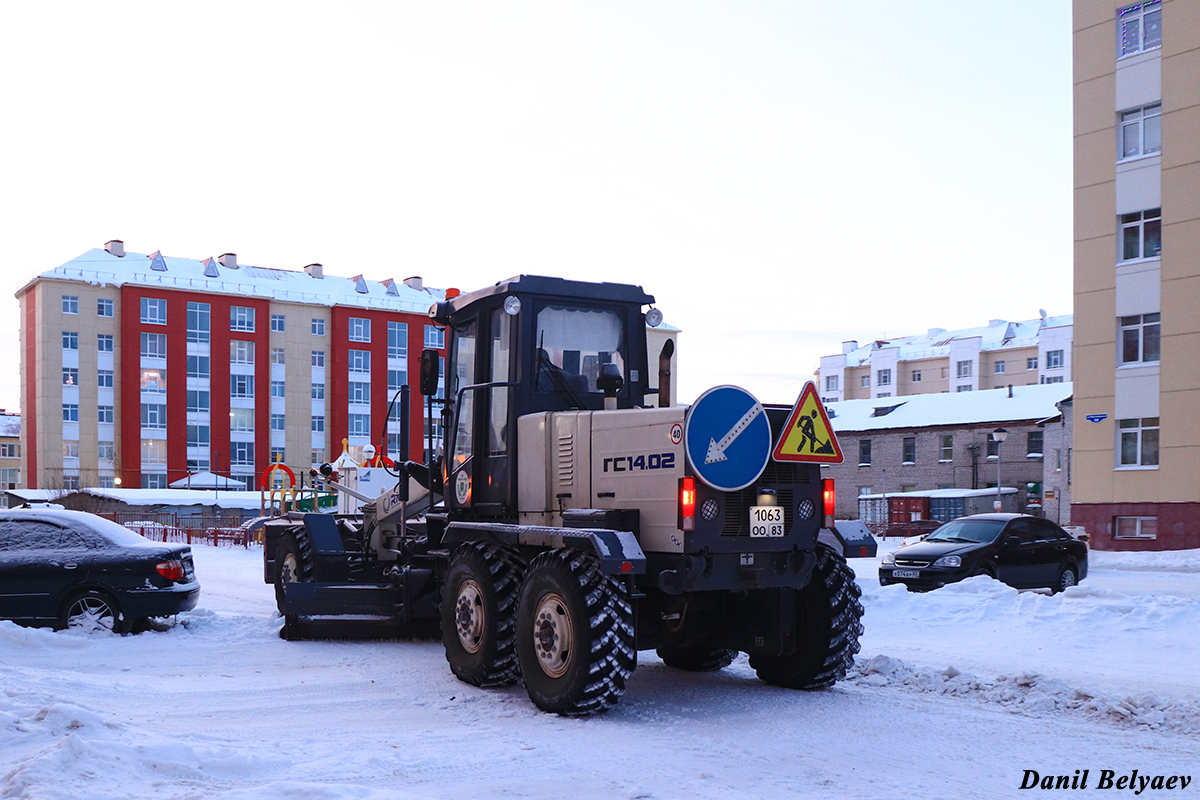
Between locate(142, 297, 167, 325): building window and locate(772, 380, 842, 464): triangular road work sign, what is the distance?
76.7 meters

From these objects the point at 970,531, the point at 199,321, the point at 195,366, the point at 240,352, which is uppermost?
the point at 199,321

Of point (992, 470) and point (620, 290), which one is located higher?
point (620, 290)

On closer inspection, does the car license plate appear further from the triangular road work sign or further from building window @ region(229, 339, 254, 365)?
building window @ region(229, 339, 254, 365)

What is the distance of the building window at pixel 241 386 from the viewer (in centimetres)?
8119

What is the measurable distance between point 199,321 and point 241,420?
25.7 ft

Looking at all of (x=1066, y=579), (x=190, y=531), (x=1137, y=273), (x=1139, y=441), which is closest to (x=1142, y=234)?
(x=1137, y=273)

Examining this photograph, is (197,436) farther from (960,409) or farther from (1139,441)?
(1139,441)

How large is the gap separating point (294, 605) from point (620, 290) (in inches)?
198

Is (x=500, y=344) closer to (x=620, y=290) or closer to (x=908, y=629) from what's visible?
(x=620, y=290)

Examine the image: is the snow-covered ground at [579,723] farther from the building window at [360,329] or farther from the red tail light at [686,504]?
the building window at [360,329]

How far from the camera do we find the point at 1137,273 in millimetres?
33938

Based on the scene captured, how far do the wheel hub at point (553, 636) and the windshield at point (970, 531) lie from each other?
→ 39.8ft

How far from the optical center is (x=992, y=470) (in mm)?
59531

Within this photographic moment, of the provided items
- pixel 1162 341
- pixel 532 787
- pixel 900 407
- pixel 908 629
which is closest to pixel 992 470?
pixel 900 407
